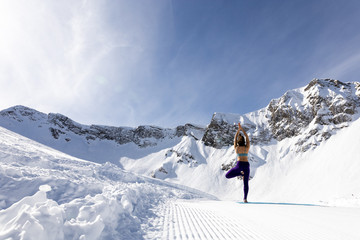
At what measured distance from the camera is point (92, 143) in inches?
4459

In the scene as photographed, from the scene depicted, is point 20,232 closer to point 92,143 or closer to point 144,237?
point 144,237

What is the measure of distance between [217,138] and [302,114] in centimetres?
3697

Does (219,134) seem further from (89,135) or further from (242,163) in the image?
(242,163)

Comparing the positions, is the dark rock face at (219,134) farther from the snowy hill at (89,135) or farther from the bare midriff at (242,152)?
the bare midriff at (242,152)

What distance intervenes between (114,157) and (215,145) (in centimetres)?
5512

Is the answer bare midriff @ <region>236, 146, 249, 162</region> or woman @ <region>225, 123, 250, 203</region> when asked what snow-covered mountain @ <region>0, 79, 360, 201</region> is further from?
bare midriff @ <region>236, 146, 249, 162</region>

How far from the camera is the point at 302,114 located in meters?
76.9

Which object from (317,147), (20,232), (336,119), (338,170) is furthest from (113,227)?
(336,119)

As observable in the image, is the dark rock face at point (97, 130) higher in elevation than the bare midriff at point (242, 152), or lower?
higher

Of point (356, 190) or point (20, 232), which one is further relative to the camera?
point (356, 190)

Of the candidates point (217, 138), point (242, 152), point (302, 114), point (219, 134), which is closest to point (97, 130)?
point (217, 138)

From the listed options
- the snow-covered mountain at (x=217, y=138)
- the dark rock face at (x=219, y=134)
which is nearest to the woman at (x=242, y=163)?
the snow-covered mountain at (x=217, y=138)

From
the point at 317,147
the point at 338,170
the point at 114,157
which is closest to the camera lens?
the point at 338,170

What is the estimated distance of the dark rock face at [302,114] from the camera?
6794 centimetres
